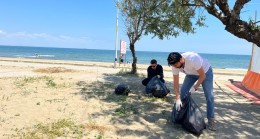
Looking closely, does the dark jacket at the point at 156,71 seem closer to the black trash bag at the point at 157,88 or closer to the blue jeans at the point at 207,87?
the black trash bag at the point at 157,88

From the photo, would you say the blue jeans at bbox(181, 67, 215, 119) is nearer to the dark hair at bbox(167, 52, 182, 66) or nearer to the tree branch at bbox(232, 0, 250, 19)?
the dark hair at bbox(167, 52, 182, 66)

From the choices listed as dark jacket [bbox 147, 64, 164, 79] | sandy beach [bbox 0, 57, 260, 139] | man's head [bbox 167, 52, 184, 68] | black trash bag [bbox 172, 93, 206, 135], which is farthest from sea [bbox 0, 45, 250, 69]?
man's head [bbox 167, 52, 184, 68]

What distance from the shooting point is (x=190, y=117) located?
21.7 feet

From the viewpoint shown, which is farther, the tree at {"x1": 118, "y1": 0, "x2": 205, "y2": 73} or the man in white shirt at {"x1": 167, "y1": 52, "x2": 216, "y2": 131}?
the tree at {"x1": 118, "y1": 0, "x2": 205, "y2": 73}

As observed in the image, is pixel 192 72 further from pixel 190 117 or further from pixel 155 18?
pixel 155 18

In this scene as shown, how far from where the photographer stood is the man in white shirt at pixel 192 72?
6.19 metres

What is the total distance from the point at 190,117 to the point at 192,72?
0.82m

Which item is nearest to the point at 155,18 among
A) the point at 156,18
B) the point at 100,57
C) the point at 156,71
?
the point at 156,18

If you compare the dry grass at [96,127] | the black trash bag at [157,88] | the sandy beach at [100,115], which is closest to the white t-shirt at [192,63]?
the sandy beach at [100,115]

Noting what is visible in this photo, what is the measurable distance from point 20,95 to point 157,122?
3987 millimetres

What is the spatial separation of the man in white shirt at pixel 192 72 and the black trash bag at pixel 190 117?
16 cm

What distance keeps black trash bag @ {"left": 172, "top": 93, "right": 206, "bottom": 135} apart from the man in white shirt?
163mm

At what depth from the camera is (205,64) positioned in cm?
→ 663

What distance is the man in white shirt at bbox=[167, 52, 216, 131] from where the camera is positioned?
619 cm
